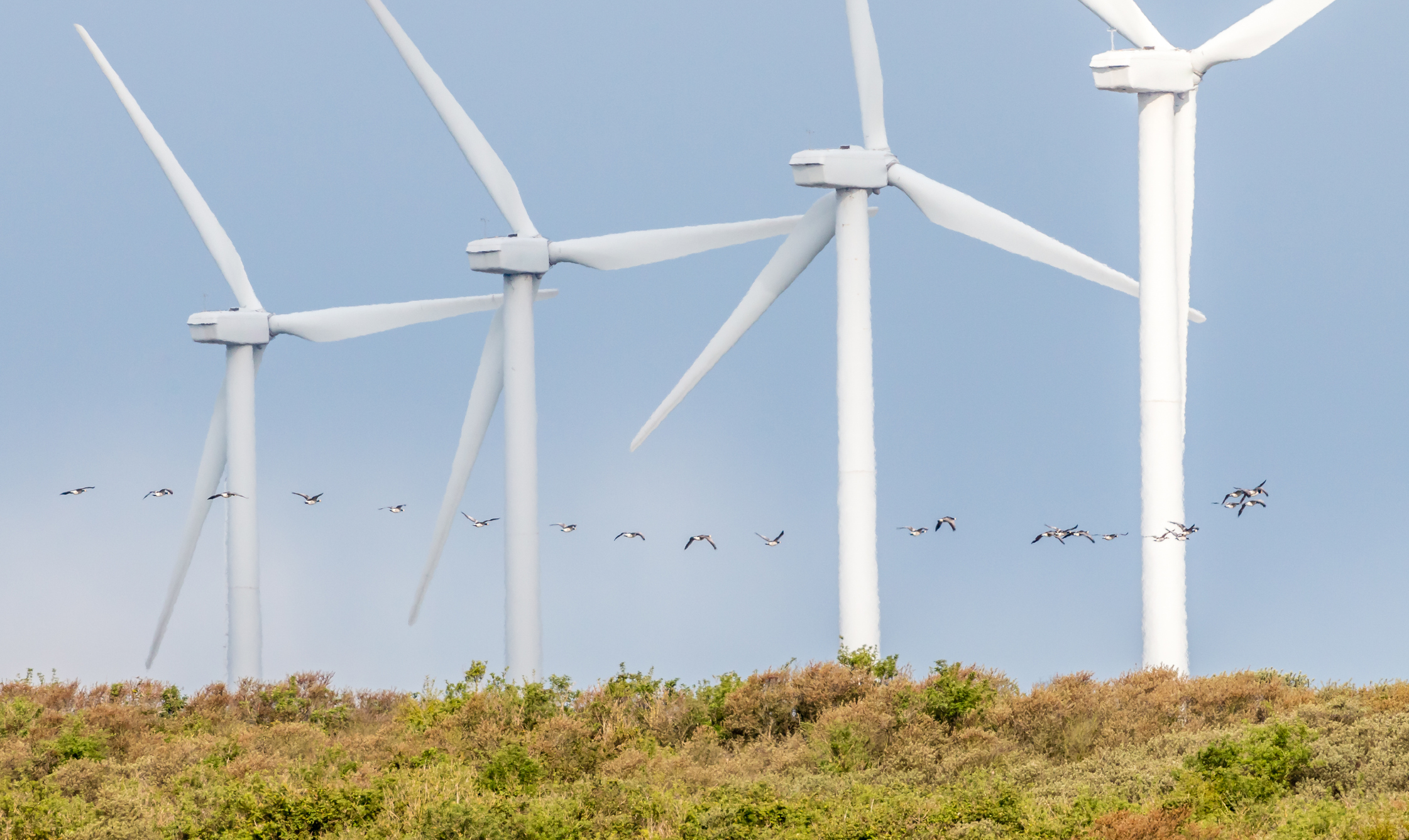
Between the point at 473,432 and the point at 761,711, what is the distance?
25.8 m

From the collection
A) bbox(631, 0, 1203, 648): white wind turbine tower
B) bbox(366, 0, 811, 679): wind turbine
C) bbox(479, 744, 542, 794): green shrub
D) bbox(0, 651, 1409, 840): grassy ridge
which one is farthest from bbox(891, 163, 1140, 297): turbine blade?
bbox(479, 744, 542, 794): green shrub

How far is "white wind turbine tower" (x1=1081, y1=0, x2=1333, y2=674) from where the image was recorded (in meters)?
59.3

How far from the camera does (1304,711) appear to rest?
146 ft

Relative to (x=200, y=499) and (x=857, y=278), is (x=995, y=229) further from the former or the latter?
(x=200, y=499)

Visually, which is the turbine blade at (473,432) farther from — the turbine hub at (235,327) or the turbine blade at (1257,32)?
the turbine blade at (1257,32)

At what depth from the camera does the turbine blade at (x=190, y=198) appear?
79312mm

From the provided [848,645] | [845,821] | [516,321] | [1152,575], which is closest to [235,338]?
[516,321]

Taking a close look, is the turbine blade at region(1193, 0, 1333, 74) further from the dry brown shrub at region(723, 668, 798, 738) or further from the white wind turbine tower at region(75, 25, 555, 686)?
the white wind turbine tower at region(75, 25, 555, 686)

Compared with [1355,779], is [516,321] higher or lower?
higher

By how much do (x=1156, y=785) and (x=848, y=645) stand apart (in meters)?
23.4

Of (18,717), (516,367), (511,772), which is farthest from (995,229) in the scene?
(18,717)

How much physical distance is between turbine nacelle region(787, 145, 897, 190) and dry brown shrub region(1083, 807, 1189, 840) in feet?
103

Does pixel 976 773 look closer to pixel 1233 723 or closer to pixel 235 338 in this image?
pixel 1233 723

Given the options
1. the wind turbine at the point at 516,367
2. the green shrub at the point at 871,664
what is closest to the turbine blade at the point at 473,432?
the wind turbine at the point at 516,367
